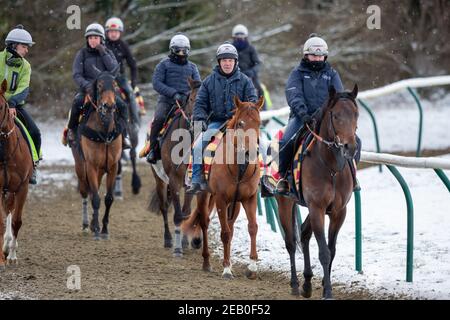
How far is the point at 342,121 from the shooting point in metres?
9.52

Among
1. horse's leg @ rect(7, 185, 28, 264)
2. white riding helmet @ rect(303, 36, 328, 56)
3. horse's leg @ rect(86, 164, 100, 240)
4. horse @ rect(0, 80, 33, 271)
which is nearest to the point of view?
white riding helmet @ rect(303, 36, 328, 56)

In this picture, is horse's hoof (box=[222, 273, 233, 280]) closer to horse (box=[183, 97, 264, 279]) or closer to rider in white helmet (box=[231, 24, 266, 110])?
horse (box=[183, 97, 264, 279])

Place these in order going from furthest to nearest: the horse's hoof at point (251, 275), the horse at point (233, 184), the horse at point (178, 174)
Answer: the horse at point (178, 174) < the horse's hoof at point (251, 275) < the horse at point (233, 184)

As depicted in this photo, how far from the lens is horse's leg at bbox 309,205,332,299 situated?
9.59 meters

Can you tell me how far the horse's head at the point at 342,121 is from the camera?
9.43 metres

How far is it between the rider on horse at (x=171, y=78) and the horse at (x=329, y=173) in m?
4.03

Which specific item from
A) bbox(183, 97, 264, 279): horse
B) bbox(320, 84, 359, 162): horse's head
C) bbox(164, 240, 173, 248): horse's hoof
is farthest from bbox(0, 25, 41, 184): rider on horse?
bbox(320, 84, 359, 162): horse's head

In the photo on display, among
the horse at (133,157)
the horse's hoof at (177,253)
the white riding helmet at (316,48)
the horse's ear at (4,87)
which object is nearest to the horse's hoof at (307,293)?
the white riding helmet at (316,48)

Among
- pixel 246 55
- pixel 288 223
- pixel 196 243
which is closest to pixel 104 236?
pixel 196 243

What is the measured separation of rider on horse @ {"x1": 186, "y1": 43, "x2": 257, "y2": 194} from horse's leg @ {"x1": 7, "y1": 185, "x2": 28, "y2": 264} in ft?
6.96

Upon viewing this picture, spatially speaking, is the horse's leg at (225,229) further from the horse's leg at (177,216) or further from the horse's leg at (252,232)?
the horse's leg at (177,216)
